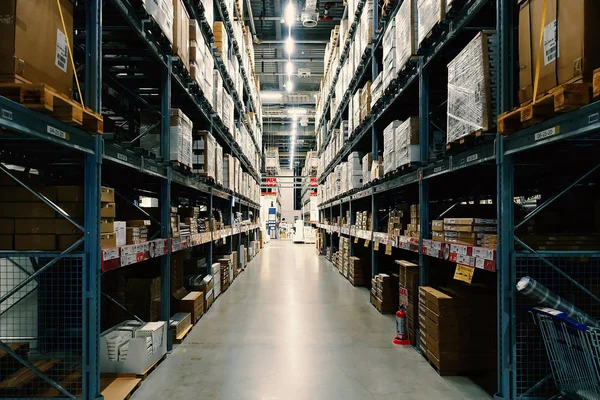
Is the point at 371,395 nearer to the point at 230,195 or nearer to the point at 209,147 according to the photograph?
the point at 209,147

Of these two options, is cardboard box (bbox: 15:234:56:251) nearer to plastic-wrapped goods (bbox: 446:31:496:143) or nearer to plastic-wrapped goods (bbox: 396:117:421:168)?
plastic-wrapped goods (bbox: 446:31:496:143)

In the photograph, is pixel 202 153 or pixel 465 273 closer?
pixel 465 273

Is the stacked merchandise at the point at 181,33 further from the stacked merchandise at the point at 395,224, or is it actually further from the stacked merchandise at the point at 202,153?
the stacked merchandise at the point at 395,224

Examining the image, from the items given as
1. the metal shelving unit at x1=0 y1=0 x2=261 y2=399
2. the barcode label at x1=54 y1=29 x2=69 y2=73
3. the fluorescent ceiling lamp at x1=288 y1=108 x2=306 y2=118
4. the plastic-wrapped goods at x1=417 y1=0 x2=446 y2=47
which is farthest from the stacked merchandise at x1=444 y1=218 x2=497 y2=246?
the fluorescent ceiling lamp at x1=288 y1=108 x2=306 y2=118

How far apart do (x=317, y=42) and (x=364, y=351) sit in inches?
569

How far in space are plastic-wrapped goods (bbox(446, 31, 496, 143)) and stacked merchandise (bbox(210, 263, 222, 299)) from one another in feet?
17.1

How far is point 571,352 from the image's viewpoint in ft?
8.42

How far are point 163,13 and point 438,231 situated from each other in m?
3.88

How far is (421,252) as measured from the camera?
15.0 feet

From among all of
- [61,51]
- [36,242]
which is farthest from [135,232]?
[61,51]

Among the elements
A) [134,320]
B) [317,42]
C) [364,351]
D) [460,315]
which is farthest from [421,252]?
[317,42]

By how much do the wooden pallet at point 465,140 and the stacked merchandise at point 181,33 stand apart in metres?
3.40

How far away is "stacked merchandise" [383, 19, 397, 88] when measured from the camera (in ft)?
18.5

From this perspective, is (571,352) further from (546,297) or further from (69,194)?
(69,194)
